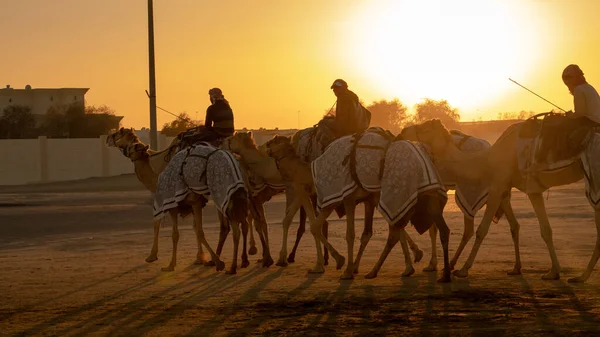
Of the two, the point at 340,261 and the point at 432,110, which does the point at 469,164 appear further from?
the point at 432,110

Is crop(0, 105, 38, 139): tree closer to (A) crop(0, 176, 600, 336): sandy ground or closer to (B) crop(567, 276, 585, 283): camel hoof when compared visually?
(A) crop(0, 176, 600, 336): sandy ground

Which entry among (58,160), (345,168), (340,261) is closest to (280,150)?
(345,168)

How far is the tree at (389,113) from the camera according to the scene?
320ft

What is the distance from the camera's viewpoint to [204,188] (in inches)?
669

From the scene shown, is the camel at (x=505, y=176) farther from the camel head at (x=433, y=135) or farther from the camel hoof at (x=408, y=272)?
the camel hoof at (x=408, y=272)

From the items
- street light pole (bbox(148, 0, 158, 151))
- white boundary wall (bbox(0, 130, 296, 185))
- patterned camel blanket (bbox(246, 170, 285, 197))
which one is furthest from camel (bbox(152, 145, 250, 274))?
white boundary wall (bbox(0, 130, 296, 185))

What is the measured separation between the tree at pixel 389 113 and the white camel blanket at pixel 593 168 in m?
81.5

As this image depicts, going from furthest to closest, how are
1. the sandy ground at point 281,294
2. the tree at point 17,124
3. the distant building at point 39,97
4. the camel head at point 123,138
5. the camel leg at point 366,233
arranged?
the distant building at point 39,97 → the tree at point 17,124 → the camel head at point 123,138 → the camel leg at point 366,233 → the sandy ground at point 281,294

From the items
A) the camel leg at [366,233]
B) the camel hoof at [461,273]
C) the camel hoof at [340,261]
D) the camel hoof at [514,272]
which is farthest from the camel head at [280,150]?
the camel hoof at [514,272]

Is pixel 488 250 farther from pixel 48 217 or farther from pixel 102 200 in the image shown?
pixel 102 200

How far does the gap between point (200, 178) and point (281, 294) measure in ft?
11.7

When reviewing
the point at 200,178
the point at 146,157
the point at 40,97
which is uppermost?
the point at 40,97

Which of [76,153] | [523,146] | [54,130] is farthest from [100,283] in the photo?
[54,130]

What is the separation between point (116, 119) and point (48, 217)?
73.0 metres
